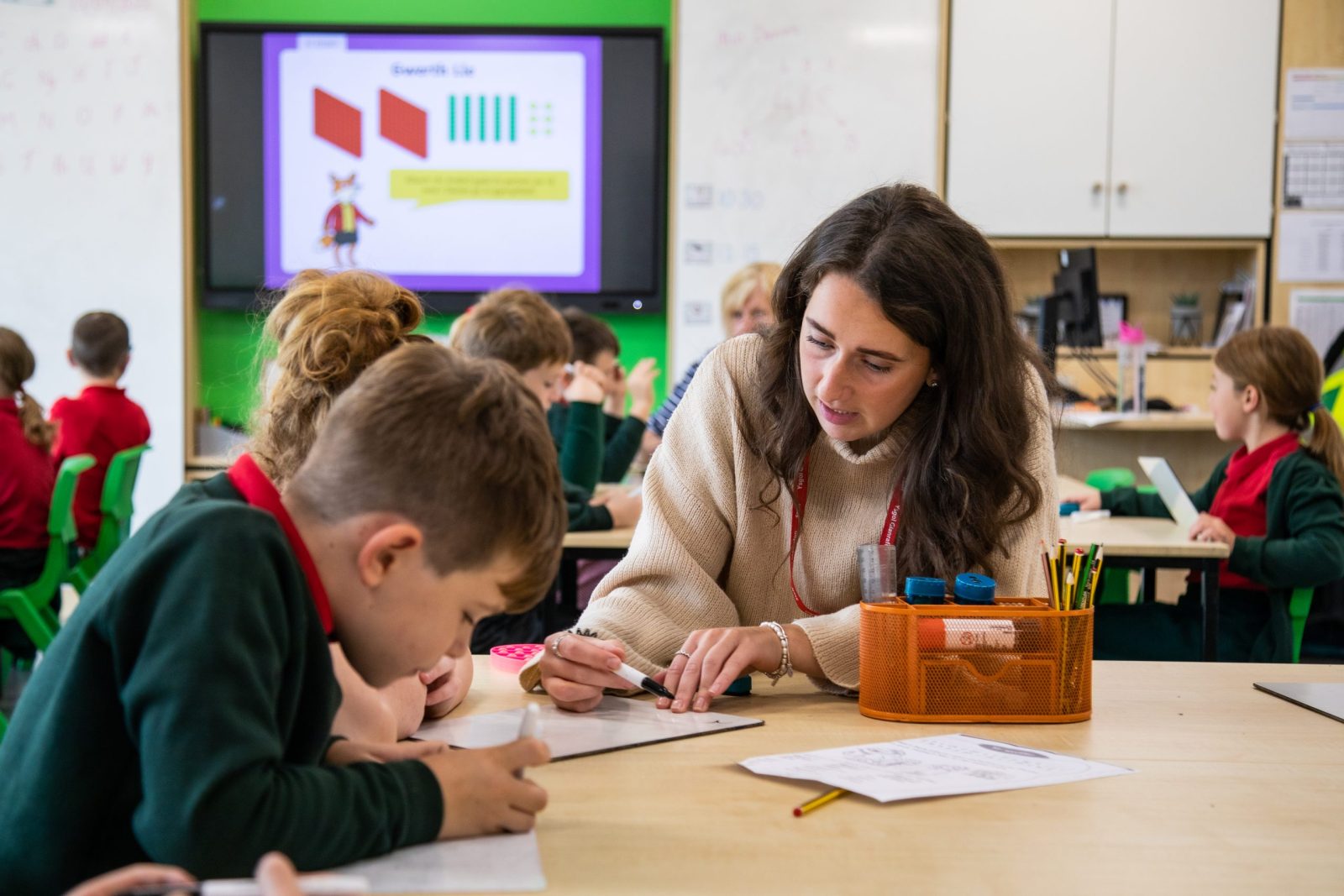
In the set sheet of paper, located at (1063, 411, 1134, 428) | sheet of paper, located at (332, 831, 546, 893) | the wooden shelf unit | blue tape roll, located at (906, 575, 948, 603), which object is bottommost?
sheet of paper, located at (332, 831, 546, 893)

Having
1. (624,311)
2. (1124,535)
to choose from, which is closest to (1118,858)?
(1124,535)

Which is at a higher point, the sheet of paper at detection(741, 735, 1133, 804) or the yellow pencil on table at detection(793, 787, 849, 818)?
the yellow pencil on table at detection(793, 787, 849, 818)

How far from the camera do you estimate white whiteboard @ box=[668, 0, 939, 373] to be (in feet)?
16.9

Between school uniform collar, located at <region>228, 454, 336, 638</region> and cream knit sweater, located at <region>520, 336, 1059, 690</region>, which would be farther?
cream knit sweater, located at <region>520, 336, 1059, 690</region>

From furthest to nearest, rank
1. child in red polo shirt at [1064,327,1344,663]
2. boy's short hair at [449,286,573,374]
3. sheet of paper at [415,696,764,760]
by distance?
boy's short hair at [449,286,573,374] → child in red polo shirt at [1064,327,1344,663] → sheet of paper at [415,696,764,760]

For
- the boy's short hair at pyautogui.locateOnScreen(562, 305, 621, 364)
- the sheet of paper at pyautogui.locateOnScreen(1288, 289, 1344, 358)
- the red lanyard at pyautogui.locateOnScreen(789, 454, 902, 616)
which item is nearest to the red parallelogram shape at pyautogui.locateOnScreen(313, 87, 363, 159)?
the boy's short hair at pyautogui.locateOnScreen(562, 305, 621, 364)

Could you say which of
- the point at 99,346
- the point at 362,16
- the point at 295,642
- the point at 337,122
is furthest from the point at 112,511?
the point at 295,642

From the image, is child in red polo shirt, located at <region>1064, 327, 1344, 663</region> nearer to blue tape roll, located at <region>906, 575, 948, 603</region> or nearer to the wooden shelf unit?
blue tape roll, located at <region>906, 575, 948, 603</region>

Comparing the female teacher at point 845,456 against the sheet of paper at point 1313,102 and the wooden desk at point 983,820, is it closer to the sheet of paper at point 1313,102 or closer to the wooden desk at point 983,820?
the wooden desk at point 983,820

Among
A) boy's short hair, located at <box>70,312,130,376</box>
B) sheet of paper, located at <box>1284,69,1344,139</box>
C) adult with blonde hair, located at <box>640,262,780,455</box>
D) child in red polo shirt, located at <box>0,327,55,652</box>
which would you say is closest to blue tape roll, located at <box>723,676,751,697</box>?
child in red polo shirt, located at <box>0,327,55,652</box>

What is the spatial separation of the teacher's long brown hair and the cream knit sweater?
27mm

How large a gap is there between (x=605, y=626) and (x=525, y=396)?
539 mm

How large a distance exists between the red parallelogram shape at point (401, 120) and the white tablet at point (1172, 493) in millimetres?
3344

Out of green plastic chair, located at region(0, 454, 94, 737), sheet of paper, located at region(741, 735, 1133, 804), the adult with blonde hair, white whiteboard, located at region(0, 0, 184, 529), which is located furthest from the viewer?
white whiteboard, located at region(0, 0, 184, 529)
